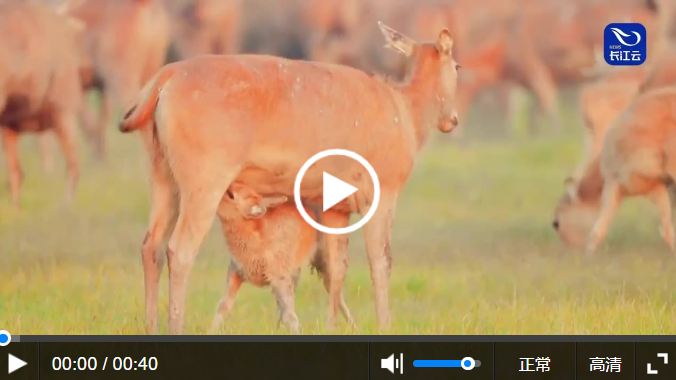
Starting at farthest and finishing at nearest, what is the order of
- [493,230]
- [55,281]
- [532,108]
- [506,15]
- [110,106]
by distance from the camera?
[532,108] < [506,15] < [110,106] < [493,230] < [55,281]

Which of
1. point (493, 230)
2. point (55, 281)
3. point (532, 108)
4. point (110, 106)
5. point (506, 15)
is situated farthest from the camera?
point (532, 108)

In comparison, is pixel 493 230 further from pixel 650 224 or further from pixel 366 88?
pixel 366 88

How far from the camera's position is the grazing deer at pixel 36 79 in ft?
33.2

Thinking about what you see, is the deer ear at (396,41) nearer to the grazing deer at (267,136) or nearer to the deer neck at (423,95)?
the grazing deer at (267,136)

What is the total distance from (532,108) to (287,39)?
359 centimetres

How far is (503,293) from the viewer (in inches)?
298

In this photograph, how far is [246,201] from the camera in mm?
6176

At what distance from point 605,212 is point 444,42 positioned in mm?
2833

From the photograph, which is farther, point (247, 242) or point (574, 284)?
point (574, 284)
